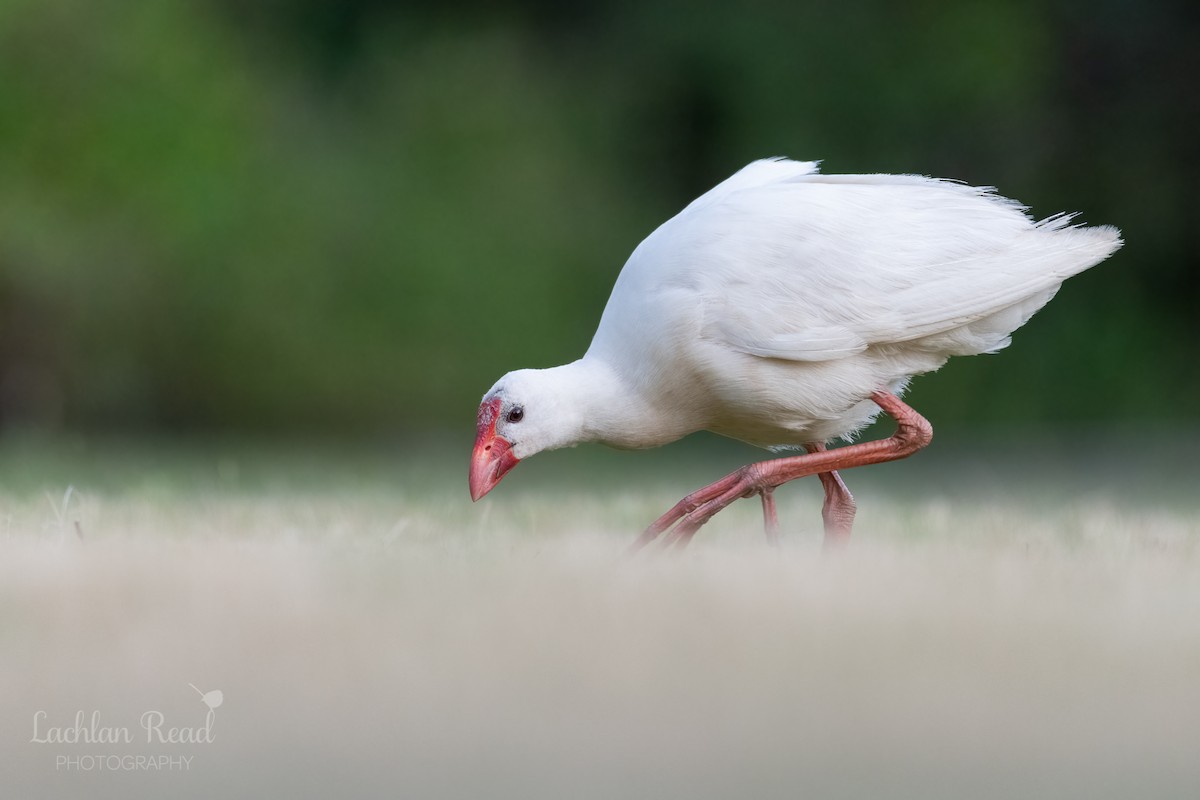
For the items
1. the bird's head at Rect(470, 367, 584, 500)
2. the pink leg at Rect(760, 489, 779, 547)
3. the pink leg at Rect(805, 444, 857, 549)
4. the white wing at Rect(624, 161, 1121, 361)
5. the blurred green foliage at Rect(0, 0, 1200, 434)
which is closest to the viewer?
the white wing at Rect(624, 161, 1121, 361)

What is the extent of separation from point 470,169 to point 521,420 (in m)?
12.0

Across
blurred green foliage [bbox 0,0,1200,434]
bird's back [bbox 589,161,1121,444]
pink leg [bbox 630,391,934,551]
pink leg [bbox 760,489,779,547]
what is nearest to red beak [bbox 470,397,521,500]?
bird's back [bbox 589,161,1121,444]

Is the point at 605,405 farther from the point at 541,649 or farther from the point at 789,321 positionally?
the point at 541,649

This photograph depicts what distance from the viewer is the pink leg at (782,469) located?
508cm

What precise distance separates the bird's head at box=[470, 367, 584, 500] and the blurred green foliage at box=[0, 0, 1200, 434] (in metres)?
9.80

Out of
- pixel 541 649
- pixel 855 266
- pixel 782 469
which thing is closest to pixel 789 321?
pixel 855 266

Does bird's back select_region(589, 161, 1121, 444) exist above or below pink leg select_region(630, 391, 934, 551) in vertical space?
above

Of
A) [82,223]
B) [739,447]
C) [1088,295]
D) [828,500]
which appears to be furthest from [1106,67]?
[828,500]

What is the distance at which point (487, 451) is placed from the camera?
5.32m

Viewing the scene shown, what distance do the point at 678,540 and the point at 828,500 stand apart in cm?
93

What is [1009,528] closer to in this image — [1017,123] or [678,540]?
[678,540]

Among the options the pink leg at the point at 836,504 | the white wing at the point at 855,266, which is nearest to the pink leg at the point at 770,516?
the pink leg at the point at 836,504

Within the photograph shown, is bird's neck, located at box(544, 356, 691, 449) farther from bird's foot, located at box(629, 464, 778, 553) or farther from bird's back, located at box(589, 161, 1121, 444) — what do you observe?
bird's foot, located at box(629, 464, 778, 553)

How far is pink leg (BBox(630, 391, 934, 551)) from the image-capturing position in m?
5.08
